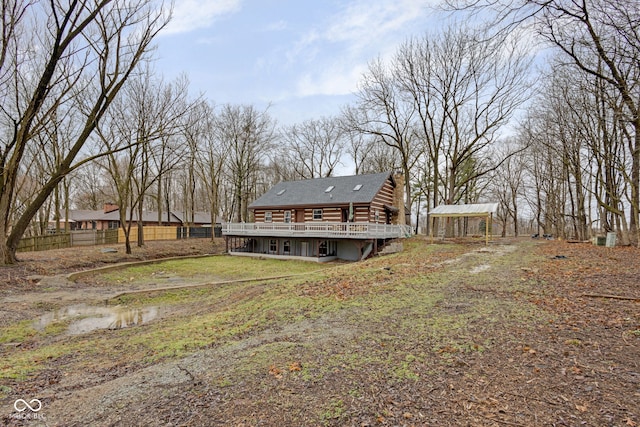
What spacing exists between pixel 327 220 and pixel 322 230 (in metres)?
2.45

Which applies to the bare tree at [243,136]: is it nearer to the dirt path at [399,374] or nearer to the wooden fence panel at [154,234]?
the wooden fence panel at [154,234]

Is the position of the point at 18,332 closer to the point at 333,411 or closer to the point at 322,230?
the point at 333,411

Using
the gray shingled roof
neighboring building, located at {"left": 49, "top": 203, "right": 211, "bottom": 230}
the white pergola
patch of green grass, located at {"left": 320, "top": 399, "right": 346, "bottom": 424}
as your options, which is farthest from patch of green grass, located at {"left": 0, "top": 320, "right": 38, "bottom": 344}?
neighboring building, located at {"left": 49, "top": 203, "right": 211, "bottom": 230}

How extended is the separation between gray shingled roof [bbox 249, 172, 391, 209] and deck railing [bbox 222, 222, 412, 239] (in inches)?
90.7

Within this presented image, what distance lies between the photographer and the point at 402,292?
761 cm

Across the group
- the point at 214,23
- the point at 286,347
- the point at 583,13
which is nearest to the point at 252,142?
the point at 214,23

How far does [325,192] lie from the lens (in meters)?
25.1

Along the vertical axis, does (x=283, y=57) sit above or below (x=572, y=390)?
above

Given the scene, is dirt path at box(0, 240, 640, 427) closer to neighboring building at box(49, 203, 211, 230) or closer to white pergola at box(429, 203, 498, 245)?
white pergola at box(429, 203, 498, 245)

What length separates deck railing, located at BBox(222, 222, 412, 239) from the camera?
2020 centimetres

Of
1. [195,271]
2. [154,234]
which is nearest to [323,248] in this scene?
[195,271]

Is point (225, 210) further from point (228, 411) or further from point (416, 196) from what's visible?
point (228, 411)

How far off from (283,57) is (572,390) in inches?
689

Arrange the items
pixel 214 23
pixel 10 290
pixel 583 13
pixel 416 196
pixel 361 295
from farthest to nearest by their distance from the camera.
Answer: pixel 416 196 → pixel 214 23 → pixel 10 290 → pixel 583 13 → pixel 361 295
